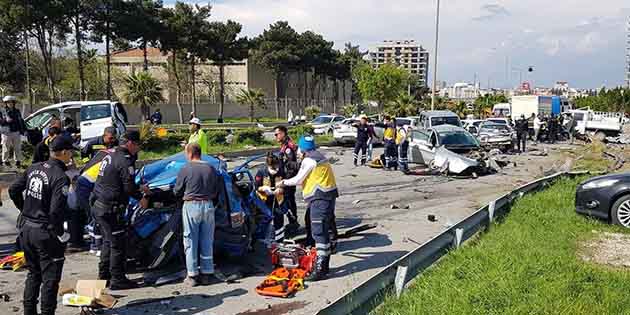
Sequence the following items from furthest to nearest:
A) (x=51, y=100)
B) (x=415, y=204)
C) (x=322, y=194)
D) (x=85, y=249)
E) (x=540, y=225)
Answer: (x=51, y=100) → (x=415, y=204) → (x=540, y=225) → (x=85, y=249) → (x=322, y=194)

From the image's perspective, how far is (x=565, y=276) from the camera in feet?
20.2

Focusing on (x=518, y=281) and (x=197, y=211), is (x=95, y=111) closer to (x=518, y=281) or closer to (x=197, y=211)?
(x=197, y=211)

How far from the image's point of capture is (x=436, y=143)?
17.5m

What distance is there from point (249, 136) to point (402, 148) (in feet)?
27.3

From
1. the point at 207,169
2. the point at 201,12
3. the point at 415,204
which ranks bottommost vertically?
the point at 415,204

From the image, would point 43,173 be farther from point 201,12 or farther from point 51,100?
point 201,12

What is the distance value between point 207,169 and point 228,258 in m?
1.59

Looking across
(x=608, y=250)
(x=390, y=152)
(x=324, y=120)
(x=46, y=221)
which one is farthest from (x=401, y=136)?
(x=324, y=120)

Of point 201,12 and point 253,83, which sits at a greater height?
point 201,12

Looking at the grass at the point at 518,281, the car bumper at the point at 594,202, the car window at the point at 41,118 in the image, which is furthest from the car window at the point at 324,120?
the grass at the point at 518,281

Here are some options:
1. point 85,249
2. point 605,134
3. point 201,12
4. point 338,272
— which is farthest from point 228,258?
point 201,12

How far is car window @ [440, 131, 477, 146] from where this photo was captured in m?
17.5

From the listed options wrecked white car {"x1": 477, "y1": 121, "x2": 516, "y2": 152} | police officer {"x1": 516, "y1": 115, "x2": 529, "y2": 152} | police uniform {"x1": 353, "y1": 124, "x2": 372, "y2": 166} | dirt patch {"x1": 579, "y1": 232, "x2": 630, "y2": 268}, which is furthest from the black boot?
police officer {"x1": 516, "y1": 115, "x2": 529, "y2": 152}

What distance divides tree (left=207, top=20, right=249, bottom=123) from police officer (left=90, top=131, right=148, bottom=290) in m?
47.0
